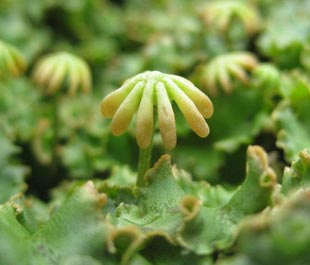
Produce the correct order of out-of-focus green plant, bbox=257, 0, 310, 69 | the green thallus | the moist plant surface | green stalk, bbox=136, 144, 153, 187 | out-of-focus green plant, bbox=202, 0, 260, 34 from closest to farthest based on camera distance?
the moist plant surface < green stalk, bbox=136, 144, 153, 187 < the green thallus < out-of-focus green plant, bbox=257, 0, 310, 69 < out-of-focus green plant, bbox=202, 0, 260, 34

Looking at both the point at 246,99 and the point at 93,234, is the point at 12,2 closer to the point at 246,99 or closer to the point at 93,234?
the point at 246,99

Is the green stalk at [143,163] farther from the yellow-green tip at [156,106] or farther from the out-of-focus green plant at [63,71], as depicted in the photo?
the out-of-focus green plant at [63,71]

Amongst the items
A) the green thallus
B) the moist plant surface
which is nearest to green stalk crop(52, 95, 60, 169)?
the moist plant surface

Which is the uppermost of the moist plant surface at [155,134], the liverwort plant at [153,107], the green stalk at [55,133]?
the liverwort plant at [153,107]

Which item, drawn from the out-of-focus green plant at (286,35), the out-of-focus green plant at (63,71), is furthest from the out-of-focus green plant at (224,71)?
the out-of-focus green plant at (63,71)

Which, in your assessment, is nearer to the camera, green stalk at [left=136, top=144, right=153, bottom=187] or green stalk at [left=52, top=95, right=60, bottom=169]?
green stalk at [left=136, top=144, right=153, bottom=187]

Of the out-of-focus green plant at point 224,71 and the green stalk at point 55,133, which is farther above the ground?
the out-of-focus green plant at point 224,71

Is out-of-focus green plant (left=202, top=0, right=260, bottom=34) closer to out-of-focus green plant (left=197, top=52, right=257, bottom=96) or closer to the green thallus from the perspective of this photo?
out-of-focus green plant (left=197, top=52, right=257, bottom=96)
